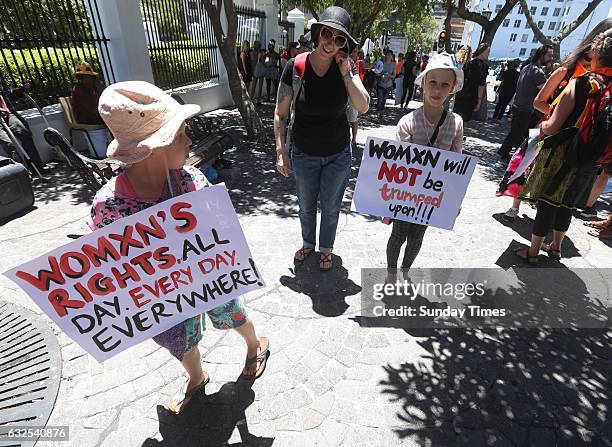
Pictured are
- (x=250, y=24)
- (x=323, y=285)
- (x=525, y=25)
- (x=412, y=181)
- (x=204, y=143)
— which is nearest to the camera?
(x=412, y=181)

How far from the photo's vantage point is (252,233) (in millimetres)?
4270

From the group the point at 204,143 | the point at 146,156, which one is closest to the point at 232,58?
the point at 204,143

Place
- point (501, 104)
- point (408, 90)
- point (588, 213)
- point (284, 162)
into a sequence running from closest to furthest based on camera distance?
point (284, 162) → point (588, 213) → point (501, 104) → point (408, 90)

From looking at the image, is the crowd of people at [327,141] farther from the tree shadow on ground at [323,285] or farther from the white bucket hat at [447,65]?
the tree shadow on ground at [323,285]

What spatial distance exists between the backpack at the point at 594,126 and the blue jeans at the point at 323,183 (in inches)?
77.6

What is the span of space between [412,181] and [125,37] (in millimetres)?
7126

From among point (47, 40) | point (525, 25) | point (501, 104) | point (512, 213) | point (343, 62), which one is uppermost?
point (525, 25)

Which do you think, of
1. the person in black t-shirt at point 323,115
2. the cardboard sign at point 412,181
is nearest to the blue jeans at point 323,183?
the person in black t-shirt at point 323,115

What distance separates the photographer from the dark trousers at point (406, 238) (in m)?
2.97

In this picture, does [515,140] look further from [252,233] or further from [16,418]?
[16,418]

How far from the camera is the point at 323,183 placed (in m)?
3.19

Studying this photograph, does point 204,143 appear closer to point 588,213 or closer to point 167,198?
point 167,198

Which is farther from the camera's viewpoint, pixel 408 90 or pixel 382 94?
pixel 408 90

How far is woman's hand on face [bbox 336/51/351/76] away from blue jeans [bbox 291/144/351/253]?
26.4 inches
